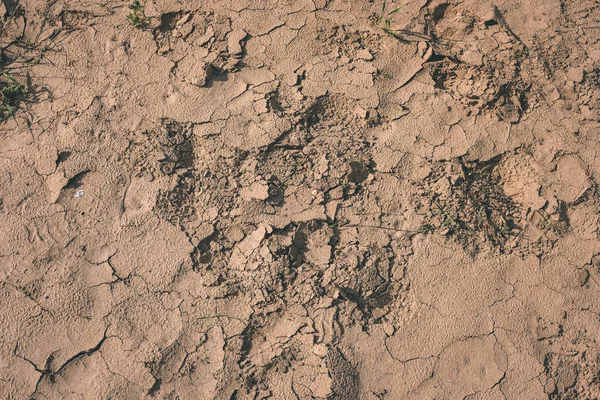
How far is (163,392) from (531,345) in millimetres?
1599

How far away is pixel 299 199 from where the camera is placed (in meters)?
2.44

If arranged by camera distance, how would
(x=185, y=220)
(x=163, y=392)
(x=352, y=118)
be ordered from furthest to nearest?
(x=352, y=118) → (x=185, y=220) → (x=163, y=392)

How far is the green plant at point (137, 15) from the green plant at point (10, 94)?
2.14 feet

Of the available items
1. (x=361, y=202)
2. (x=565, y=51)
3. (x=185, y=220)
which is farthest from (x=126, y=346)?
(x=565, y=51)

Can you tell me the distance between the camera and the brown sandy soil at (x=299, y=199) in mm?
2262

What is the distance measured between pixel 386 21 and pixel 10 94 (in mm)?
1960

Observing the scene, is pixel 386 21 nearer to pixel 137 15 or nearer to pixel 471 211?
pixel 471 211

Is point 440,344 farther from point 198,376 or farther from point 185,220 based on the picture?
point 185,220

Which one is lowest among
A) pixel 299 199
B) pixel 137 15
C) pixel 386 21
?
pixel 299 199

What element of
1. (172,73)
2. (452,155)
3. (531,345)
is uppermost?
(172,73)

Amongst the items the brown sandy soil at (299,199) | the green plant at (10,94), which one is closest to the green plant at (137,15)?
the brown sandy soil at (299,199)

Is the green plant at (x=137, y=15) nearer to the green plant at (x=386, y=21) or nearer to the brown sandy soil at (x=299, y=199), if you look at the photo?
the brown sandy soil at (x=299, y=199)

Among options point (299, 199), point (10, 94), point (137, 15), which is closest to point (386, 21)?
point (299, 199)

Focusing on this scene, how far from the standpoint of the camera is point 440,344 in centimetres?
229
